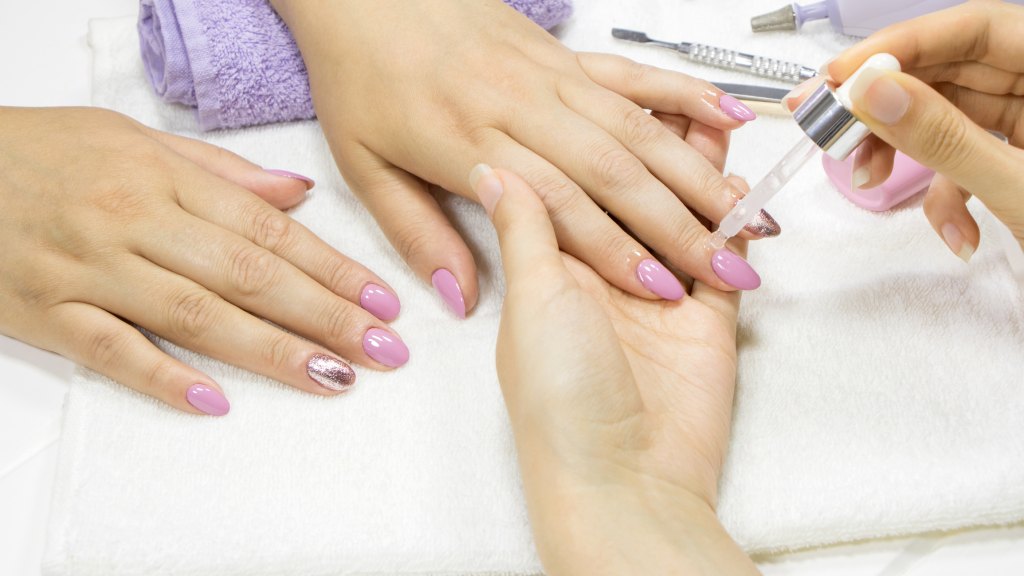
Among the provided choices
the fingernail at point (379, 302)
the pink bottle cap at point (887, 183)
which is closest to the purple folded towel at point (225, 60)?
the fingernail at point (379, 302)

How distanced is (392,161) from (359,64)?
12 centimetres

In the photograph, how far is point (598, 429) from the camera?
636 mm

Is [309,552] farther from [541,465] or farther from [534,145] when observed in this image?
[534,145]

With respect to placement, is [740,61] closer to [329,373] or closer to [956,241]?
[956,241]

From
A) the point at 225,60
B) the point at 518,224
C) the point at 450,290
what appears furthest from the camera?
the point at 225,60

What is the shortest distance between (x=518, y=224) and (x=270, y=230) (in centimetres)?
28

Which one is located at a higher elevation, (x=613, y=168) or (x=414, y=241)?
(x=613, y=168)

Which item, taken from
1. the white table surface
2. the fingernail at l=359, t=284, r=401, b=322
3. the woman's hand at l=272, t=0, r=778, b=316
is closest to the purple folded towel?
the woman's hand at l=272, t=0, r=778, b=316

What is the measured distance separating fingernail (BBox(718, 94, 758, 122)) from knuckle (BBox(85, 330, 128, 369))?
2.10 ft

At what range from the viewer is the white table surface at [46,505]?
2.38 ft

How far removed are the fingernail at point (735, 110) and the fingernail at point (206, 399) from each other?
58 cm

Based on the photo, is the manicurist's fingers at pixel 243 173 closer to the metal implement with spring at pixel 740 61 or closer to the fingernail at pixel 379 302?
the fingernail at pixel 379 302

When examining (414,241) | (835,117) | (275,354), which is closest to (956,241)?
(835,117)

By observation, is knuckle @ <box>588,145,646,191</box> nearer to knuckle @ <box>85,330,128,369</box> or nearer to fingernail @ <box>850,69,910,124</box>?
fingernail @ <box>850,69,910,124</box>
